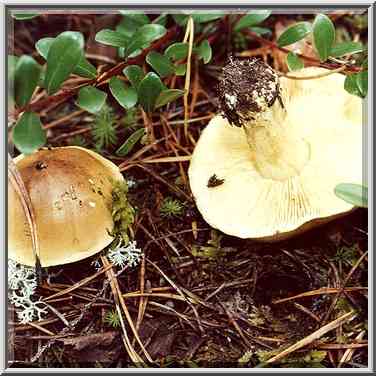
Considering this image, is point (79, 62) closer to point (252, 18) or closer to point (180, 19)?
point (180, 19)

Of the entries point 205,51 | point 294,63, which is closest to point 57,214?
point 205,51

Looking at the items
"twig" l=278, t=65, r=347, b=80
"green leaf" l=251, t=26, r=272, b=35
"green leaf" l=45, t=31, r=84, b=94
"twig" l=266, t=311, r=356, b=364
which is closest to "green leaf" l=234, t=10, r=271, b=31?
"green leaf" l=251, t=26, r=272, b=35

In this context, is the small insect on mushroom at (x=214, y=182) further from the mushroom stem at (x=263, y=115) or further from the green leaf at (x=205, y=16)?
the green leaf at (x=205, y=16)

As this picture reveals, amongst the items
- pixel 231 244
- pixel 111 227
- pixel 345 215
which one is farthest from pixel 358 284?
pixel 111 227

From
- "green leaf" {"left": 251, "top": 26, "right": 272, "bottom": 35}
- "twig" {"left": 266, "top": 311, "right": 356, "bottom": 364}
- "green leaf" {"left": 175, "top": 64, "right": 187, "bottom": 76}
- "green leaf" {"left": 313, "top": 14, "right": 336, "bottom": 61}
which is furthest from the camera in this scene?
"green leaf" {"left": 251, "top": 26, "right": 272, "bottom": 35}

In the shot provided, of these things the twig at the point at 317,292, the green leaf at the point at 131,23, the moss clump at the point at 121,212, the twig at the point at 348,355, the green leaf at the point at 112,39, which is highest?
the green leaf at the point at 131,23

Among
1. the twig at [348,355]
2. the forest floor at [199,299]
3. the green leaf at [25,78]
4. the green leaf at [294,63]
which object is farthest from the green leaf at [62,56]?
the twig at [348,355]

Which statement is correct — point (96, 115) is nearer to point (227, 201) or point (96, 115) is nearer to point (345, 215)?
point (227, 201)

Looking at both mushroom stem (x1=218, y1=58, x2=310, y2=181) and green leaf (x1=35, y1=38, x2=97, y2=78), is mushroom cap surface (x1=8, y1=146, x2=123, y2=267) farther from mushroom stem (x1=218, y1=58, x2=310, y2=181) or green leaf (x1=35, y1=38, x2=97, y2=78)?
mushroom stem (x1=218, y1=58, x2=310, y2=181)
